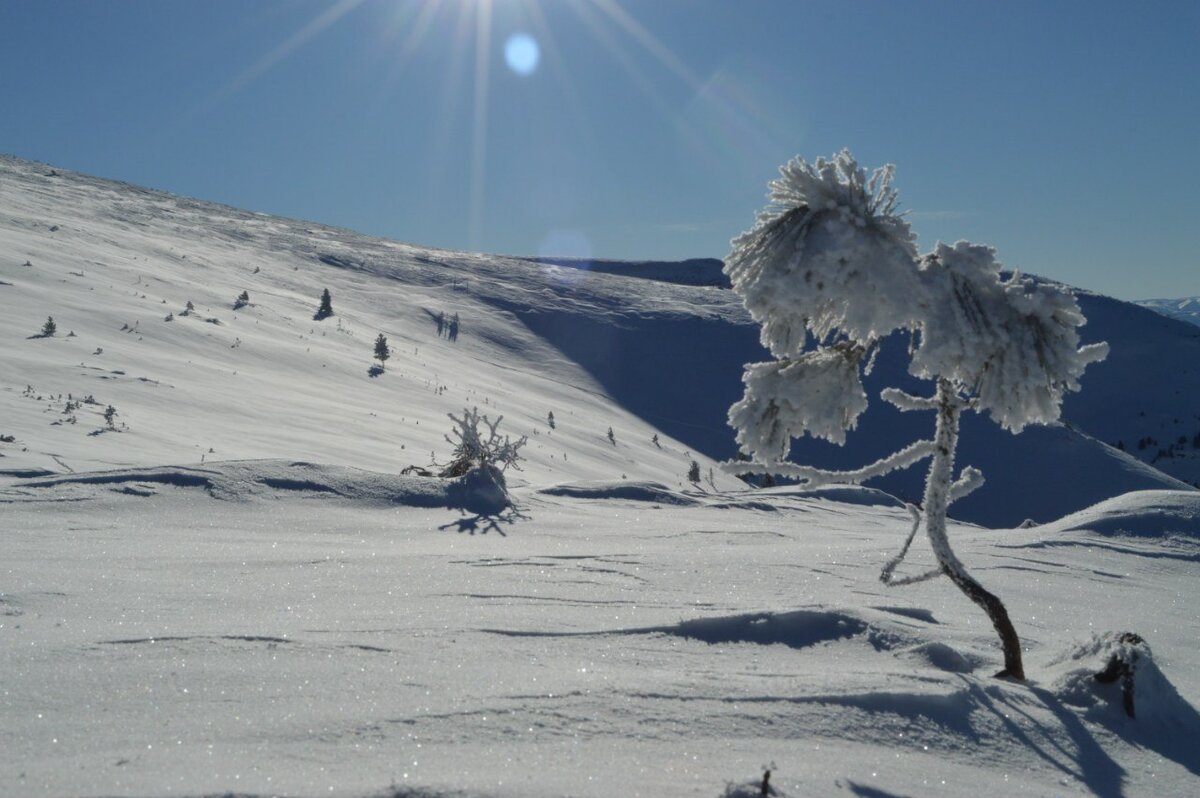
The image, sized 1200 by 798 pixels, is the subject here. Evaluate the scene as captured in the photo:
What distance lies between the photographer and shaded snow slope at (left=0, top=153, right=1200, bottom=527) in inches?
388

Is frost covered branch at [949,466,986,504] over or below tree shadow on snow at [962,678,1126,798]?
over

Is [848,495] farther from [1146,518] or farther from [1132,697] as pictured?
[1132,697]

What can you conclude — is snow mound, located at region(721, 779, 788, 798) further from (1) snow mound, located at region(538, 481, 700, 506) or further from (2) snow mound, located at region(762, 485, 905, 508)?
(2) snow mound, located at region(762, 485, 905, 508)

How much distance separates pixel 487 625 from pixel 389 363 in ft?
58.7

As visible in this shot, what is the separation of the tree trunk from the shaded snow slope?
5.45 meters

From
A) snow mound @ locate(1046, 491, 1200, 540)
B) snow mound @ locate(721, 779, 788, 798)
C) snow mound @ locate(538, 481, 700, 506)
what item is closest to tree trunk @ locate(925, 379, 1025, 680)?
snow mound @ locate(721, 779, 788, 798)

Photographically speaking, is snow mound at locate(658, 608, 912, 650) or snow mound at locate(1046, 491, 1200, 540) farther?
snow mound at locate(1046, 491, 1200, 540)

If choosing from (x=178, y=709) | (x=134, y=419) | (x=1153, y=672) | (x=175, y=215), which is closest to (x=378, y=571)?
(x=178, y=709)

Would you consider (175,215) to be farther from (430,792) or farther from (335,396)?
(430,792)

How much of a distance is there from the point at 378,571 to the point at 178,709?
83.2 inches

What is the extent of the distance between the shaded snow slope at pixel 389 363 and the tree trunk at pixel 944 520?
17.9 feet

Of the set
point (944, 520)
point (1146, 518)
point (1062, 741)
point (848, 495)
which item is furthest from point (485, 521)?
point (1146, 518)

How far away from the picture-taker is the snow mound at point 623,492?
844 cm

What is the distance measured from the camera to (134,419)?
8680 mm
